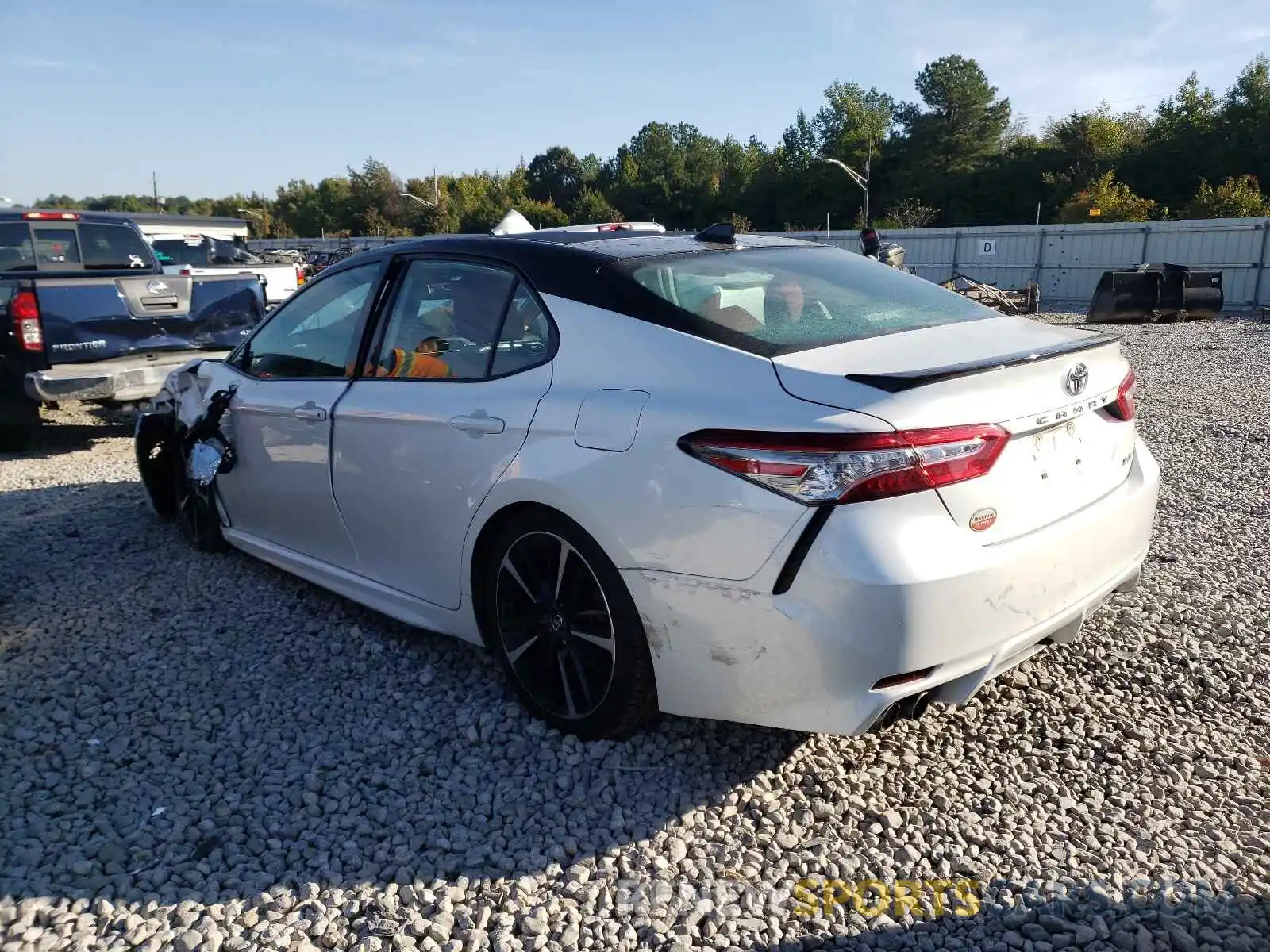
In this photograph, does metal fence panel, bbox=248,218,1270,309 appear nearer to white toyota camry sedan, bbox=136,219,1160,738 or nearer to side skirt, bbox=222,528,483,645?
side skirt, bbox=222,528,483,645

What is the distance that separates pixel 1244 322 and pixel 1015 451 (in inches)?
854

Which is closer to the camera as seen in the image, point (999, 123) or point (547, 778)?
point (547, 778)

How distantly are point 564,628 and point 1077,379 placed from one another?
173 cm

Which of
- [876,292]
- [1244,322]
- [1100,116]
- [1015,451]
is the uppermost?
[1100,116]

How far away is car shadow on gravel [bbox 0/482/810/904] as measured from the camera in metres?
2.65

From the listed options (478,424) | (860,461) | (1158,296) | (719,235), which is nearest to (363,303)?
(478,424)

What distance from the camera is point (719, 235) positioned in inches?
146

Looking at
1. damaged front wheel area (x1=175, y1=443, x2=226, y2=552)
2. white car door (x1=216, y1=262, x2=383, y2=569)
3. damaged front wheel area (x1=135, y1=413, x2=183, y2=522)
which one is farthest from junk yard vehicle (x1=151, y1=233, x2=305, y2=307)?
white car door (x1=216, y1=262, x2=383, y2=569)

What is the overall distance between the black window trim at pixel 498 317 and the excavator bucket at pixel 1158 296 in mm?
19922

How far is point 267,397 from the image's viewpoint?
14.0ft

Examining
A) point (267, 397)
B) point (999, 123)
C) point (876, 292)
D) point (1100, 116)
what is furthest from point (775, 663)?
point (999, 123)

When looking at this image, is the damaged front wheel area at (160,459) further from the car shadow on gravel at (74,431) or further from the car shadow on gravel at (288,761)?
the car shadow on gravel at (74,431)

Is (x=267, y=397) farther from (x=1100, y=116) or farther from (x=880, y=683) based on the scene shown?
(x=1100, y=116)

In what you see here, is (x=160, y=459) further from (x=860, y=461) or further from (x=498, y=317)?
(x=860, y=461)
